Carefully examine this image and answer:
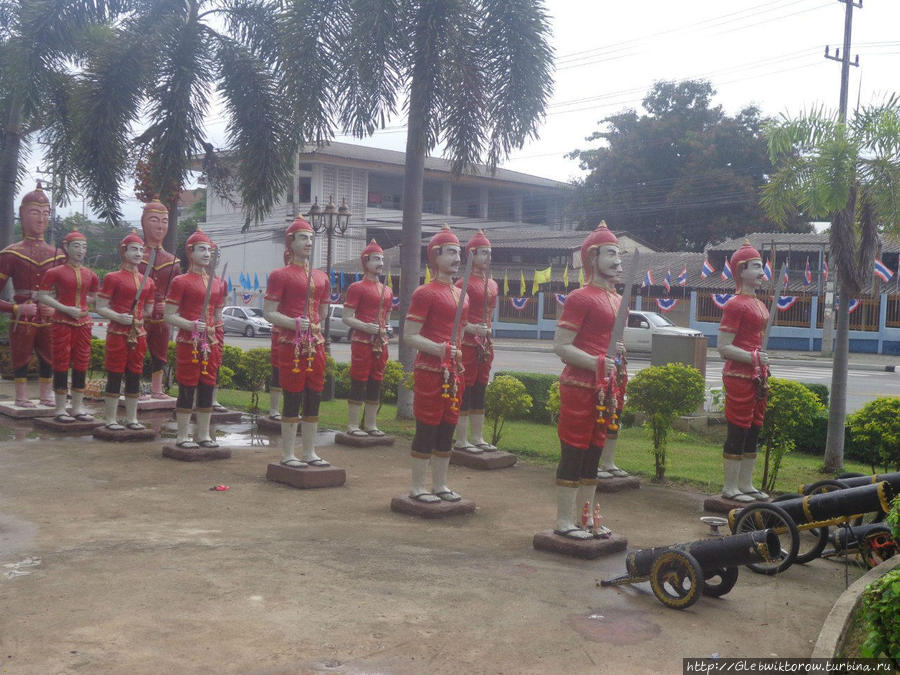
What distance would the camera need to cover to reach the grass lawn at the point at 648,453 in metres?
9.44

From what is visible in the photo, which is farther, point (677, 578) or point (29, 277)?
point (29, 277)

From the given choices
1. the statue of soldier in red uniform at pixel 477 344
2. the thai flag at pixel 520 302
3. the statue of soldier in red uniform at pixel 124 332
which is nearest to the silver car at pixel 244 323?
the thai flag at pixel 520 302

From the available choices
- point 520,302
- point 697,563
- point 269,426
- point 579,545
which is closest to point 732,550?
point 697,563

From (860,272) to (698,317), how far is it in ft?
82.9

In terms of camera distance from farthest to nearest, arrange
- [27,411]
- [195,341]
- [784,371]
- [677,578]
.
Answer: [784,371], [27,411], [195,341], [677,578]

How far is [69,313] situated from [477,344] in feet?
16.4

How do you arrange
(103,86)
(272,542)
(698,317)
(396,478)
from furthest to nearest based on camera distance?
(698,317), (103,86), (396,478), (272,542)

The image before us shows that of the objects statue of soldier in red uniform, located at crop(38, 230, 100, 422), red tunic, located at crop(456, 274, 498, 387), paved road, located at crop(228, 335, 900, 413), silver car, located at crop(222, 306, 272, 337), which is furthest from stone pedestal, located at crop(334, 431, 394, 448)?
silver car, located at crop(222, 306, 272, 337)

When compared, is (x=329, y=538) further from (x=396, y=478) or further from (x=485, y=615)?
(x=396, y=478)

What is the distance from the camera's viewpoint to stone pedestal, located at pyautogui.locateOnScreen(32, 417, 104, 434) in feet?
34.7

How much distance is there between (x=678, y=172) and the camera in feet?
132

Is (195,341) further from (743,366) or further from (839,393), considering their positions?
(839,393)

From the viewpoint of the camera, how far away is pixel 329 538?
6.52 m

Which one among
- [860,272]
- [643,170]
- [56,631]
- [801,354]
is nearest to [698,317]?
[801,354]
